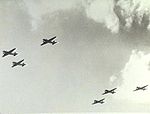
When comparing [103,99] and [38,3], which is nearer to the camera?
[38,3]

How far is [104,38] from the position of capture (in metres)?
13.7

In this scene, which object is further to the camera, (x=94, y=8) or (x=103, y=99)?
(x=103, y=99)

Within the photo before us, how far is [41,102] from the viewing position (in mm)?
14398

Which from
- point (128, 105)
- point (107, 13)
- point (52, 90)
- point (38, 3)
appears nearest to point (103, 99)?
point (128, 105)

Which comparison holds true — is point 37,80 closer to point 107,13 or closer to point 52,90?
point 52,90

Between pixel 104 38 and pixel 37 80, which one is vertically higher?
pixel 104 38

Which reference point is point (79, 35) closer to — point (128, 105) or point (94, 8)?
point (94, 8)

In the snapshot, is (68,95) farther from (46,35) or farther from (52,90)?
(46,35)

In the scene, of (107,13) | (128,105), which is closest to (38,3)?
(107,13)

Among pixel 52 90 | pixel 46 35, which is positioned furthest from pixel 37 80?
pixel 46 35

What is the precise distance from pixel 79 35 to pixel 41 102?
2792 mm

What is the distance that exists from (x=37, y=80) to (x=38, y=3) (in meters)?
2.76

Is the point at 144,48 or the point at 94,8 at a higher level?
the point at 94,8

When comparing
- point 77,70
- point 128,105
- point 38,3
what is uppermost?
point 38,3
